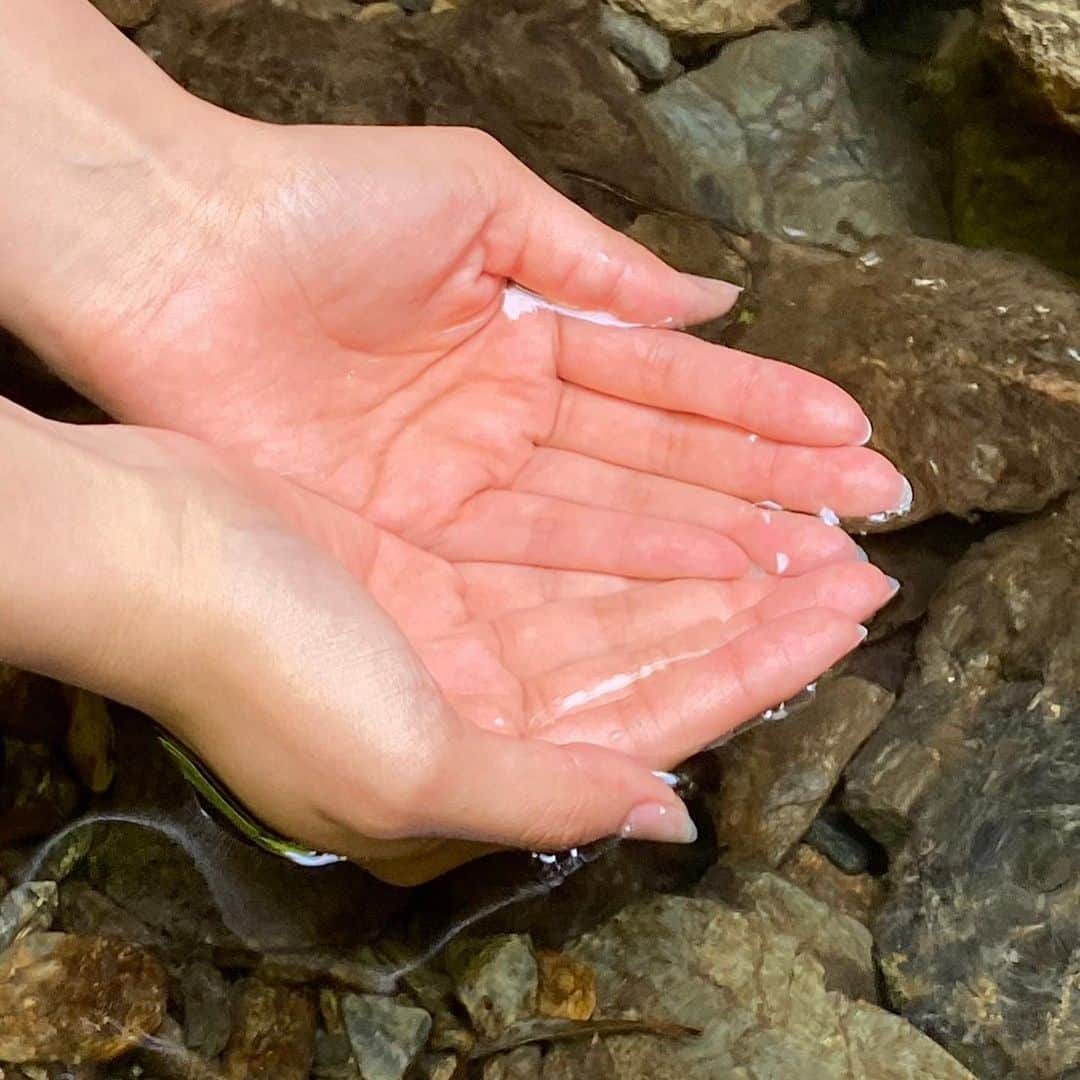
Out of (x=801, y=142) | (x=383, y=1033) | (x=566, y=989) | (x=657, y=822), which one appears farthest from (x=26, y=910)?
(x=801, y=142)

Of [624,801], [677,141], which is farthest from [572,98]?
[624,801]

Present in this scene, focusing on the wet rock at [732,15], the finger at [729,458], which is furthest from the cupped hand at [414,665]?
the wet rock at [732,15]

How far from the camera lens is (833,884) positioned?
2.01 m

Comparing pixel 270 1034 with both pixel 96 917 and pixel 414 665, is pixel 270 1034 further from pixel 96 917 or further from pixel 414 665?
pixel 414 665

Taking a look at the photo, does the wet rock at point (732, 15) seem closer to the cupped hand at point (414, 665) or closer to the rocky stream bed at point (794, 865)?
the rocky stream bed at point (794, 865)

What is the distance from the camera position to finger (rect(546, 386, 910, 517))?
195cm

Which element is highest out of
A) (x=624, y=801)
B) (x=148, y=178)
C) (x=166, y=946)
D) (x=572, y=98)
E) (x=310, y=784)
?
(x=148, y=178)

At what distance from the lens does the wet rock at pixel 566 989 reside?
192 cm

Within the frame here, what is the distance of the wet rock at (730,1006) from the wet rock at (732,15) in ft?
6.51

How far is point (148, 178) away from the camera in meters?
1.93

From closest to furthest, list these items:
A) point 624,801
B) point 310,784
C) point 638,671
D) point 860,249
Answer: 1. point 310,784
2. point 624,801
3. point 638,671
4. point 860,249

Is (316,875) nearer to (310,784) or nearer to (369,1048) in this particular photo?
(369,1048)

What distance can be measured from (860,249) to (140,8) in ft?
5.30

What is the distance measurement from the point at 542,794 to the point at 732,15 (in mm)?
2055
